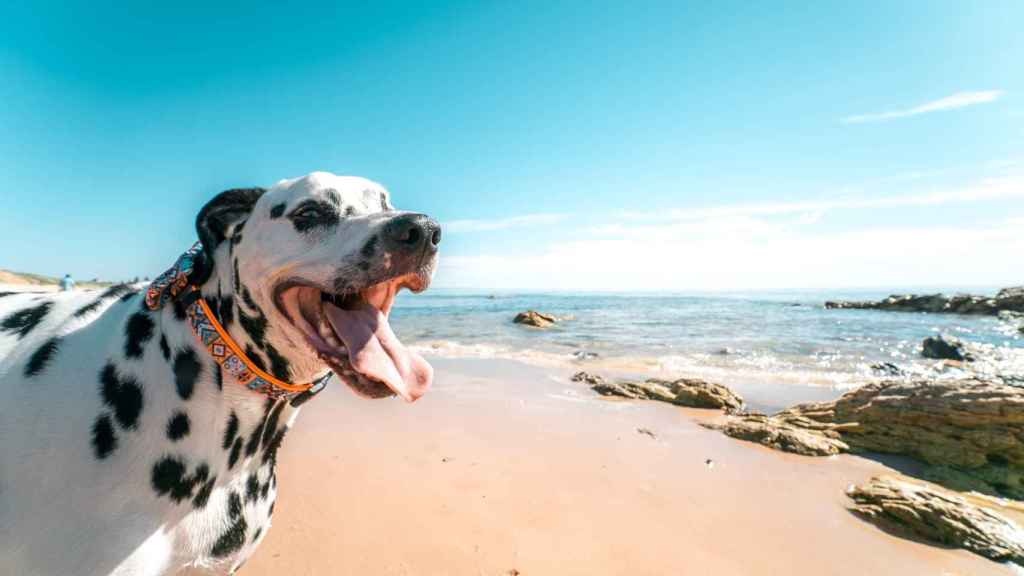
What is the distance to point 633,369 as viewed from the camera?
10914mm

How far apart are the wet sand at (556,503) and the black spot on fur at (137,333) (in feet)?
6.50

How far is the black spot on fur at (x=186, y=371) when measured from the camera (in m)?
1.72

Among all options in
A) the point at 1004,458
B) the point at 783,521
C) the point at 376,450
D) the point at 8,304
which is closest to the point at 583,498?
the point at 783,521

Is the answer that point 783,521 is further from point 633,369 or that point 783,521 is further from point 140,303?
point 633,369

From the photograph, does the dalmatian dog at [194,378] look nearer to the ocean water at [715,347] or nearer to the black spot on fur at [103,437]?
the black spot on fur at [103,437]

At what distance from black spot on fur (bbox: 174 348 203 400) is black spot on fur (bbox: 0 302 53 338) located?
0.70 m

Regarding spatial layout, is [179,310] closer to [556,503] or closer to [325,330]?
[325,330]

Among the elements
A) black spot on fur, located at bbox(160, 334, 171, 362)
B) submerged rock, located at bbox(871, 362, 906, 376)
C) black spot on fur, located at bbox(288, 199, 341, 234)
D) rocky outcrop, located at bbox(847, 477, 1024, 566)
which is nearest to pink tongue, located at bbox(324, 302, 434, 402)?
black spot on fur, located at bbox(288, 199, 341, 234)

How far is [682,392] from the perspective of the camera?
7402 millimetres

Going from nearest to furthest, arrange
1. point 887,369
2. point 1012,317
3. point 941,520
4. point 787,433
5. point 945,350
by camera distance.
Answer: point 941,520
point 787,433
point 887,369
point 945,350
point 1012,317

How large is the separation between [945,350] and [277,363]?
19091 millimetres

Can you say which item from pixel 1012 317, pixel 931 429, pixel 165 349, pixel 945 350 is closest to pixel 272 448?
pixel 165 349

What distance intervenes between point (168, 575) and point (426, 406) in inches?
199

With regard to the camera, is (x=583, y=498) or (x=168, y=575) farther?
(x=583, y=498)
